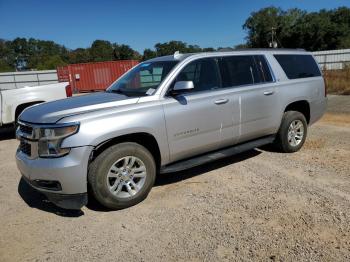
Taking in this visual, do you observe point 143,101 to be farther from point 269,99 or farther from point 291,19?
point 291,19

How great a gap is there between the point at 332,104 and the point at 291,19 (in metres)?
86.6

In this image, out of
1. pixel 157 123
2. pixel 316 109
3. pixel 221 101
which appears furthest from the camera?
pixel 316 109

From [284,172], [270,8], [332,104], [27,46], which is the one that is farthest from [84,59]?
[284,172]

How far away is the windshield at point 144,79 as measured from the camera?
4.78 meters

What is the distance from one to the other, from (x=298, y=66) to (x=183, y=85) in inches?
114

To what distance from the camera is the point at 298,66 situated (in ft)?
20.9

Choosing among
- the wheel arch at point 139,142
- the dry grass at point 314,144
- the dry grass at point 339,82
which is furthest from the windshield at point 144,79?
the dry grass at point 339,82

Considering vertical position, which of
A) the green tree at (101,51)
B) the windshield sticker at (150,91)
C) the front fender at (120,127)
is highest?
the green tree at (101,51)

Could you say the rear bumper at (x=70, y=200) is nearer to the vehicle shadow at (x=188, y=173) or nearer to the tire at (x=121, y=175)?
the tire at (x=121, y=175)

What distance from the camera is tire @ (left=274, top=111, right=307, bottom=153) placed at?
6082 mm

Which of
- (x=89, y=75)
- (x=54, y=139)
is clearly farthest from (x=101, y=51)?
(x=54, y=139)

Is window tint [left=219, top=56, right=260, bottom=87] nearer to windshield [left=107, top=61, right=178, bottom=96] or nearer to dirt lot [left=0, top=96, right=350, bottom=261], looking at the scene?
windshield [left=107, top=61, right=178, bottom=96]

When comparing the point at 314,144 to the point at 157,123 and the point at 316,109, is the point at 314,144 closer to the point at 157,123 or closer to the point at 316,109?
the point at 316,109

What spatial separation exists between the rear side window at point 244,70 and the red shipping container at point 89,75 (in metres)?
22.6
